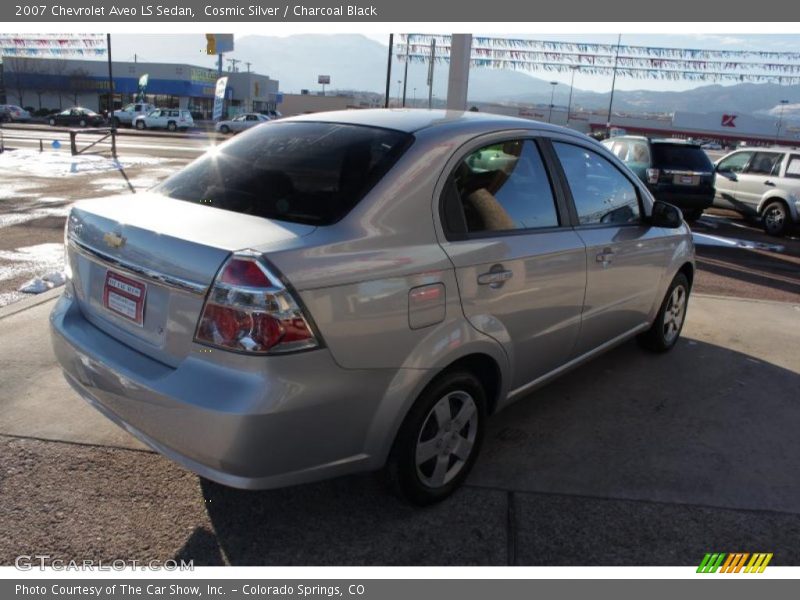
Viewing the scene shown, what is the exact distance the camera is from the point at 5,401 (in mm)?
3850

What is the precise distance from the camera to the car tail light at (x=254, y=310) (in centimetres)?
230

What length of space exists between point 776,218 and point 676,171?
2.08 m

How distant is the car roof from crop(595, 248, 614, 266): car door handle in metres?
0.78

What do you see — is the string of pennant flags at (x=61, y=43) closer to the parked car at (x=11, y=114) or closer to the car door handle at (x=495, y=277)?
the parked car at (x=11, y=114)

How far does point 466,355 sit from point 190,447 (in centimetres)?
124

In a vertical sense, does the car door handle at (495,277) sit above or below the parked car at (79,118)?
above

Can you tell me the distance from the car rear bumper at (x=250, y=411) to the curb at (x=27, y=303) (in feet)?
10.2

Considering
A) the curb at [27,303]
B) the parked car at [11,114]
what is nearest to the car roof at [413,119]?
the curb at [27,303]

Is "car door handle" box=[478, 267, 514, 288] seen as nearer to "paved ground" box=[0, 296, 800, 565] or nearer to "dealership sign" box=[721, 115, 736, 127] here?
"paved ground" box=[0, 296, 800, 565]

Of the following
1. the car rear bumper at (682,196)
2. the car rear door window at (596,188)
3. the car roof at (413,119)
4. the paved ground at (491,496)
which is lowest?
the paved ground at (491,496)

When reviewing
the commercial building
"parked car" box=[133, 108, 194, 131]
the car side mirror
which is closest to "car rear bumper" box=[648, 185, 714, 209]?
the car side mirror

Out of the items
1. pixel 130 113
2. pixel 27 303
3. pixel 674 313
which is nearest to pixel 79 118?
pixel 130 113

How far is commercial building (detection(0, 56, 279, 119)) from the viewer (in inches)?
2516

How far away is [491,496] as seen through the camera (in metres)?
3.20
